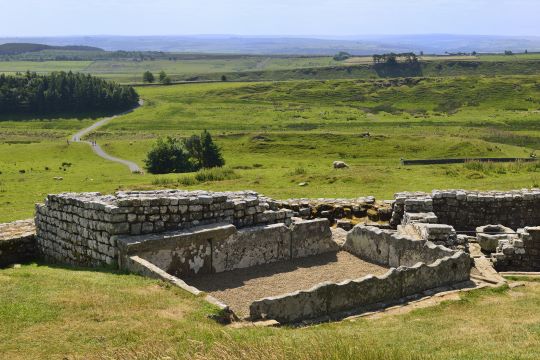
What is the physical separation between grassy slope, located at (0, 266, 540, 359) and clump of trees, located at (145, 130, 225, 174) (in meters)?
53.1

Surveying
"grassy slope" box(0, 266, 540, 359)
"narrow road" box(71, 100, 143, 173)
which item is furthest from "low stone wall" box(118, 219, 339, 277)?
"narrow road" box(71, 100, 143, 173)

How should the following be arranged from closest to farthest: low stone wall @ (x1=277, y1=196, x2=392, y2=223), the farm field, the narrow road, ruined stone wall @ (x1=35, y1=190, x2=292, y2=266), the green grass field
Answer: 1. the green grass field
2. ruined stone wall @ (x1=35, y1=190, x2=292, y2=266)
3. low stone wall @ (x1=277, y1=196, x2=392, y2=223)
4. the farm field
5. the narrow road

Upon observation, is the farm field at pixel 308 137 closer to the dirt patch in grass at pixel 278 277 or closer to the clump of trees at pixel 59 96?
the clump of trees at pixel 59 96

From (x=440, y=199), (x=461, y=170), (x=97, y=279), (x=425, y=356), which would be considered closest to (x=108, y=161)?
(x=461, y=170)

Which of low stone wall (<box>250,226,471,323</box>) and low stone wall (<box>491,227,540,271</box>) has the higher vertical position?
low stone wall (<box>250,226,471,323</box>)

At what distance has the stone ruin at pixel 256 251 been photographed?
52.4ft

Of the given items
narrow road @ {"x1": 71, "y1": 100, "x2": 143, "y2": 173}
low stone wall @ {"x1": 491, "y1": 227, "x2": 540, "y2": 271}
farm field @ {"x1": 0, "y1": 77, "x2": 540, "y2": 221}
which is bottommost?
narrow road @ {"x1": 71, "y1": 100, "x2": 143, "y2": 173}

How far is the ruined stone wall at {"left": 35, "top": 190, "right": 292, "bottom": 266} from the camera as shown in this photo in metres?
17.6

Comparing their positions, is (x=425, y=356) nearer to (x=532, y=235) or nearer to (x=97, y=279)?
(x=97, y=279)

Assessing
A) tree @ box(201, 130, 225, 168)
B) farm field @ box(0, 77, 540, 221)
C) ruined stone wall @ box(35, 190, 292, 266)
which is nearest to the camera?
ruined stone wall @ box(35, 190, 292, 266)

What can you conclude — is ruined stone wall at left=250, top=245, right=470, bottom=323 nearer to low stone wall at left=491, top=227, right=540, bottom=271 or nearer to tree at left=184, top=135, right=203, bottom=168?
low stone wall at left=491, top=227, right=540, bottom=271

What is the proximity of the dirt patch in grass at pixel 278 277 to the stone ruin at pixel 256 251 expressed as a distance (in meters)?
0.03

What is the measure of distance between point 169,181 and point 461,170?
847 inches

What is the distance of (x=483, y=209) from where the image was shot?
85.2ft
